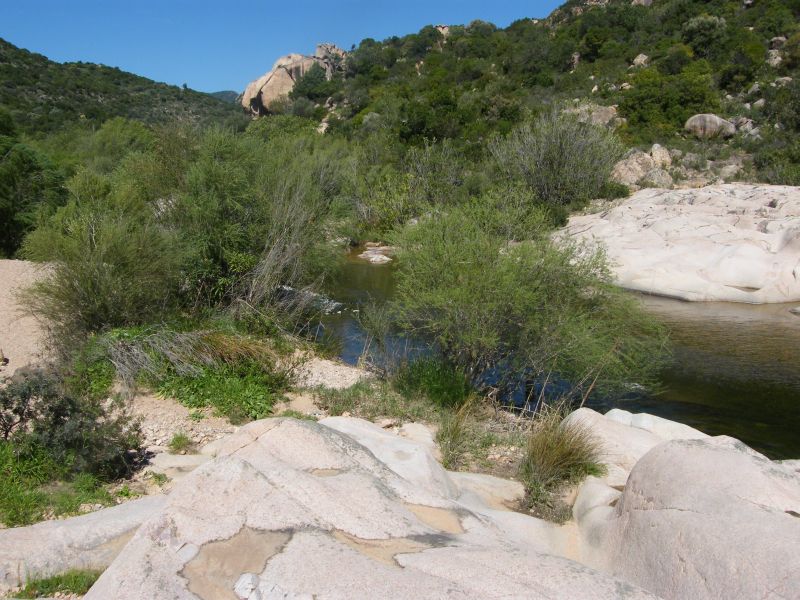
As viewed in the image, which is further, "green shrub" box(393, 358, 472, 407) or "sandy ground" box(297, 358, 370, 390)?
"sandy ground" box(297, 358, 370, 390)

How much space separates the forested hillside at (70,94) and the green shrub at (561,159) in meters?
22.4

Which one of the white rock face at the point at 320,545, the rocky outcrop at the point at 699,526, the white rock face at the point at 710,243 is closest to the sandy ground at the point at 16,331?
the white rock face at the point at 320,545

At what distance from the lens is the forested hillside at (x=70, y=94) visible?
142 feet

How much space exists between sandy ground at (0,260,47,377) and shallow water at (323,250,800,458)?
6609 millimetres

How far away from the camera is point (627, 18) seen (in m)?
54.9

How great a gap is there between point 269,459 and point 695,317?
1740 centimetres

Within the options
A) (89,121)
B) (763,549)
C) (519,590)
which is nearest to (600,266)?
(763,549)

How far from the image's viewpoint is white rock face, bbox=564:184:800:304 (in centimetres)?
2097

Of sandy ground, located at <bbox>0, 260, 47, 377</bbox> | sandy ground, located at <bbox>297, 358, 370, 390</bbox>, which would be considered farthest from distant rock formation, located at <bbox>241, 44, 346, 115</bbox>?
sandy ground, located at <bbox>297, 358, 370, 390</bbox>

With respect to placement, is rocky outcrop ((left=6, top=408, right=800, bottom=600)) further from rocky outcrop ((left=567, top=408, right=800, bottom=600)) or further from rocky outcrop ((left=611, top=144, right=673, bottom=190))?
rocky outcrop ((left=611, top=144, right=673, bottom=190))

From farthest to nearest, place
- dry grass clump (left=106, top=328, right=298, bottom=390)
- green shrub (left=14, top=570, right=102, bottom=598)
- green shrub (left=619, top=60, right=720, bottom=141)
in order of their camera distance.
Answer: green shrub (left=619, top=60, right=720, bottom=141), dry grass clump (left=106, top=328, right=298, bottom=390), green shrub (left=14, top=570, right=102, bottom=598)

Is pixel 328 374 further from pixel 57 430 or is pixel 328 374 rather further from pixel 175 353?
pixel 57 430

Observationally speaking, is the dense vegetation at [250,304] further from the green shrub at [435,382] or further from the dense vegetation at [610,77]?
the dense vegetation at [610,77]

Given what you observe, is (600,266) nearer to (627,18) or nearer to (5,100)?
(5,100)
